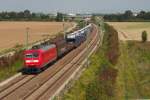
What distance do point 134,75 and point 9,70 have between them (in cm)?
1595

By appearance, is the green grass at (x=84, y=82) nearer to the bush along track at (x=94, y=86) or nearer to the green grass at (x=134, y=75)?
the bush along track at (x=94, y=86)

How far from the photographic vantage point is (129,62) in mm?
64188

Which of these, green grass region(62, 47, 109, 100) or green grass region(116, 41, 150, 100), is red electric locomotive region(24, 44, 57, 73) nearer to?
green grass region(62, 47, 109, 100)

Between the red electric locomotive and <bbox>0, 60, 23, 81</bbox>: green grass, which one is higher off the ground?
the red electric locomotive

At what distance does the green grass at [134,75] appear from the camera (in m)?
41.8

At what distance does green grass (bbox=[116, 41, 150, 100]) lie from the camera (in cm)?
4175

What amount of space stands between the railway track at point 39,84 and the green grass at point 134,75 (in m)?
5.71

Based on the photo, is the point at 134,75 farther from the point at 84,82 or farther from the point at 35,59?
the point at 84,82

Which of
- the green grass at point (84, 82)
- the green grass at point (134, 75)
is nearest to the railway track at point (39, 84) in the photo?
the green grass at point (84, 82)

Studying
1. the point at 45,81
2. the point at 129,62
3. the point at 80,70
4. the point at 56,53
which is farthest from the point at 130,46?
the point at 45,81

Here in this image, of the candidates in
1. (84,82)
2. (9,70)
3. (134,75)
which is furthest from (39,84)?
(134,75)

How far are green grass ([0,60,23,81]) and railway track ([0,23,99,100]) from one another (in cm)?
127

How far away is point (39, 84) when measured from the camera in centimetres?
3931

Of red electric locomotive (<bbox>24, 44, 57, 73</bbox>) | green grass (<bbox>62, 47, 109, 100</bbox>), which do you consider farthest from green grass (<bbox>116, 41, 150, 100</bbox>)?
red electric locomotive (<bbox>24, 44, 57, 73</bbox>)
